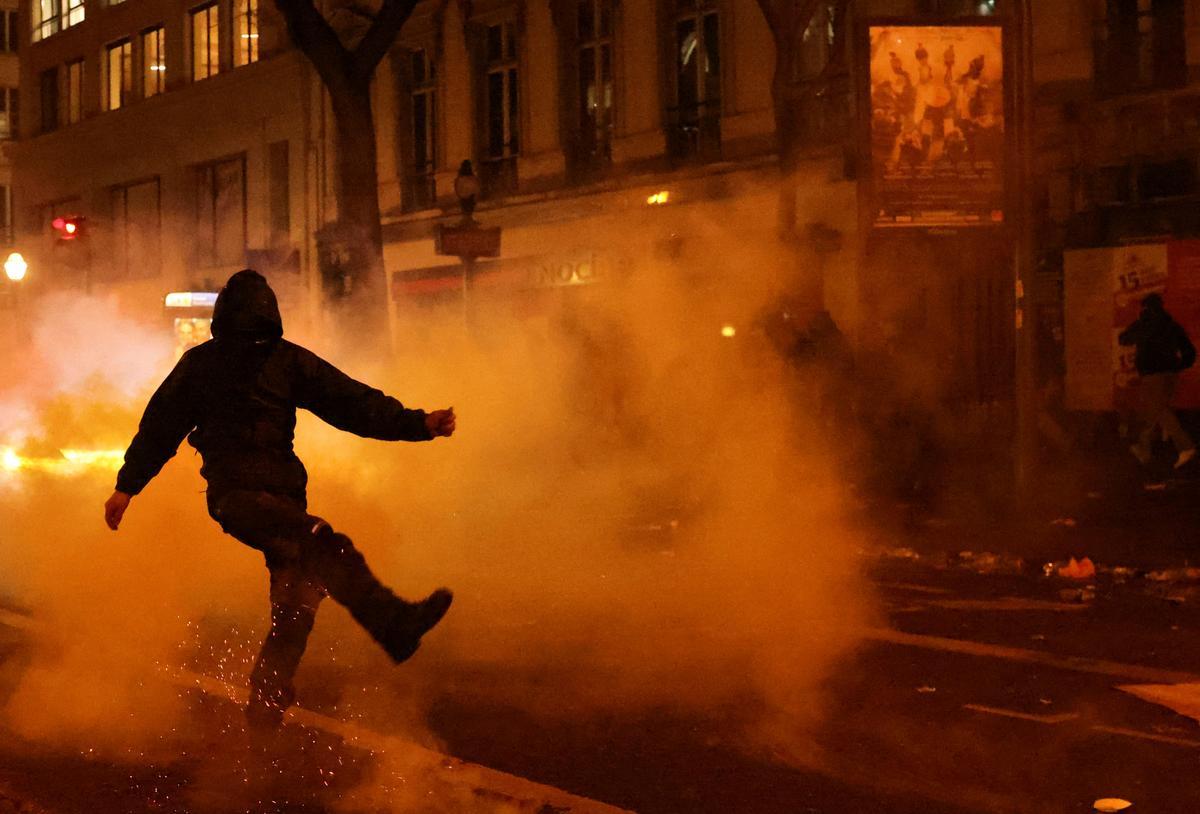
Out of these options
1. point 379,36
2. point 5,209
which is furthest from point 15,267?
point 5,209

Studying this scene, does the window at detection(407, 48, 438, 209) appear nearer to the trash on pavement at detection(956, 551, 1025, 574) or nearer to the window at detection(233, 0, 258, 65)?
the window at detection(233, 0, 258, 65)

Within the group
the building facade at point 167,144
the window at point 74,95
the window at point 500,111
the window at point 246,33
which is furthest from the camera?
the window at point 74,95

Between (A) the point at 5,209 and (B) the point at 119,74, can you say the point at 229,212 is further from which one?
(A) the point at 5,209

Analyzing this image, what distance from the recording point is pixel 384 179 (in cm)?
2469

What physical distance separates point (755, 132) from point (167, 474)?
37.7 ft

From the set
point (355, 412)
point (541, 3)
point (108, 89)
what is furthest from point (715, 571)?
point (108, 89)

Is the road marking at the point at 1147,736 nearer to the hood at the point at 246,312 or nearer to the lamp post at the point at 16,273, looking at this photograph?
the hood at the point at 246,312

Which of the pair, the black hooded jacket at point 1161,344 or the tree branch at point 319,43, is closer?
the black hooded jacket at point 1161,344

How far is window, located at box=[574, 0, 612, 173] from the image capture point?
20.7 metres

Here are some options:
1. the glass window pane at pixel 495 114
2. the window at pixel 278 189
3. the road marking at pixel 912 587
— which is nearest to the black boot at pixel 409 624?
the road marking at pixel 912 587

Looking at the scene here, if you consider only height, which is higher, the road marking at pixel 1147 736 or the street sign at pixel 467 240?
the street sign at pixel 467 240

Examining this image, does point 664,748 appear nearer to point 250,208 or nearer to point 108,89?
point 250,208

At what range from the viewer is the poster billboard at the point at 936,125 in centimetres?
1058

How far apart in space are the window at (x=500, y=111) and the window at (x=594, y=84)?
1362mm
